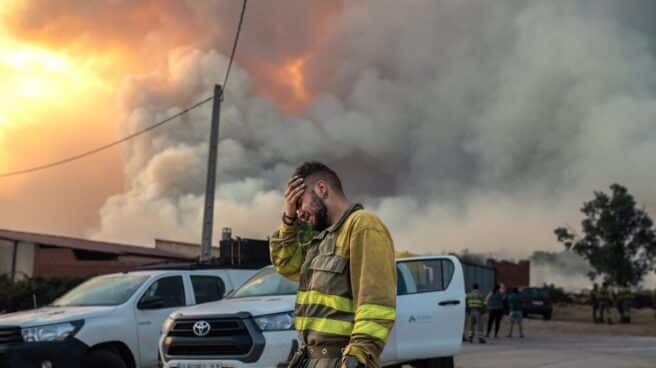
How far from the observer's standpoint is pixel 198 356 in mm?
7098

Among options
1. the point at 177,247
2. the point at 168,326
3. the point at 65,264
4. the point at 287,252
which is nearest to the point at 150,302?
the point at 168,326

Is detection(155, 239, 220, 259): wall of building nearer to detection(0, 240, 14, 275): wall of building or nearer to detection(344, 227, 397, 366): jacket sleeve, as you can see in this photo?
detection(0, 240, 14, 275): wall of building

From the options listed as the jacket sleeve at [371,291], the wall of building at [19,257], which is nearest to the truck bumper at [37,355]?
the jacket sleeve at [371,291]

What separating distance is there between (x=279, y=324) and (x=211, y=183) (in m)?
10.7

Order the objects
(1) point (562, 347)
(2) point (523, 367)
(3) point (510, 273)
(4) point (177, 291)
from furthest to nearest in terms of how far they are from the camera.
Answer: (3) point (510, 273)
(1) point (562, 347)
(2) point (523, 367)
(4) point (177, 291)

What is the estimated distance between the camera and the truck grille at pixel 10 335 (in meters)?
8.01

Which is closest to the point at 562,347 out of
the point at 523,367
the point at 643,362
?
the point at 643,362

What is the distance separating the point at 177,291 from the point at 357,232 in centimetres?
691

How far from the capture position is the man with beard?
2.96 m

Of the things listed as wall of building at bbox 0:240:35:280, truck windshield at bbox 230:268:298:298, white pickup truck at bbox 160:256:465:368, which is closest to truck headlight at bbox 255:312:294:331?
white pickup truck at bbox 160:256:465:368

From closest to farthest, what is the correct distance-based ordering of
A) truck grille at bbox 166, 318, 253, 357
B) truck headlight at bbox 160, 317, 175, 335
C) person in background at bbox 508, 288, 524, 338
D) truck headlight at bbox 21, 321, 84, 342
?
1. truck grille at bbox 166, 318, 253, 357
2. truck headlight at bbox 160, 317, 175, 335
3. truck headlight at bbox 21, 321, 84, 342
4. person in background at bbox 508, 288, 524, 338

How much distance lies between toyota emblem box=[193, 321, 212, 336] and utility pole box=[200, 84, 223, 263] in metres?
9.35

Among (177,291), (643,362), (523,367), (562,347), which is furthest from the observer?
(562,347)

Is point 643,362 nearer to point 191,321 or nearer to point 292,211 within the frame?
point 191,321
